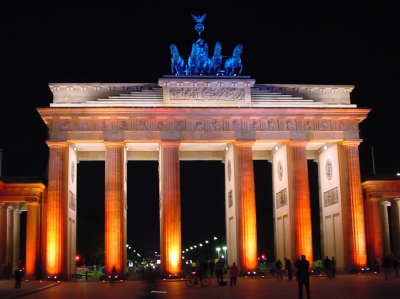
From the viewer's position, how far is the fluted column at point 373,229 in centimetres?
6056

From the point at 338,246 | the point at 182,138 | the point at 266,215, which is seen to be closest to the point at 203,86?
the point at 182,138

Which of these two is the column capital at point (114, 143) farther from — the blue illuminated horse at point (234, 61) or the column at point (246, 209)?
the blue illuminated horse at point (234, 61)

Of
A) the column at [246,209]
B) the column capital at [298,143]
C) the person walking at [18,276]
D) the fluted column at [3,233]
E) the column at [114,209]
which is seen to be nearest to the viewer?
the person walking at [18,276]

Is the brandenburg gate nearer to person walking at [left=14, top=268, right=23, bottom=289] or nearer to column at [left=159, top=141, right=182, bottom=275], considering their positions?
column at [left=159, top=141, right=182, bottom=275]

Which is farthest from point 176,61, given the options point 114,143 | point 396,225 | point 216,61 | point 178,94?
point 396,225

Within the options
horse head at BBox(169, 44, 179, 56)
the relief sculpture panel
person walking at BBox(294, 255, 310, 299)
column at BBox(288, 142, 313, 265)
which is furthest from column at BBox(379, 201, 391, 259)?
person walking at BBox(294, 255, 310, 299)

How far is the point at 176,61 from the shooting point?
5962 centimetres

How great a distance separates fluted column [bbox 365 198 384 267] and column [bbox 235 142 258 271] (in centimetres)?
1227

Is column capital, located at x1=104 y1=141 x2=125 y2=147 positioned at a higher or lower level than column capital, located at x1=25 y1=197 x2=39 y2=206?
higher

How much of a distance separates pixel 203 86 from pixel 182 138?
18.0 ft

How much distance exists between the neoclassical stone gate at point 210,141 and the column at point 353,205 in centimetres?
9

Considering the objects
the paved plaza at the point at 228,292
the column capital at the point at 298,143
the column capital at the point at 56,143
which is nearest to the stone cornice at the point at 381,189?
the column capital at the point at 298,143

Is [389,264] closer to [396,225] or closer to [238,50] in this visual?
[396,225]

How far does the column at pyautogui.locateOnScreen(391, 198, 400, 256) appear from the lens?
64.1m
